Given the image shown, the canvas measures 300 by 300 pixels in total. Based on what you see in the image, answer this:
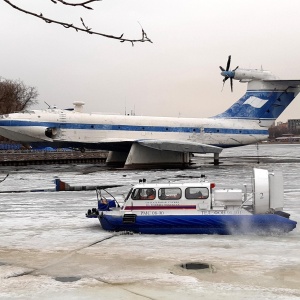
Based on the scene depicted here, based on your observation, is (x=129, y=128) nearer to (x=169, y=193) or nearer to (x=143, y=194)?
(x=143, y=194)

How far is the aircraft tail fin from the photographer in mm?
45938

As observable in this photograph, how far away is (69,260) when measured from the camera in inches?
421

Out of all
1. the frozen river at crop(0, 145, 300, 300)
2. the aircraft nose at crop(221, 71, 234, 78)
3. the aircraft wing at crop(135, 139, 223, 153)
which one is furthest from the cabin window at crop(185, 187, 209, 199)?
the aircraft nose at crop(221, 71, 234, 78)

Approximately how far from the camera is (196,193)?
1397cm

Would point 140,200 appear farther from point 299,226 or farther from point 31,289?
point 31,289

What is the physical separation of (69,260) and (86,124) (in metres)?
30.7

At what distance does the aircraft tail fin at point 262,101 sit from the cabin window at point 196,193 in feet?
107

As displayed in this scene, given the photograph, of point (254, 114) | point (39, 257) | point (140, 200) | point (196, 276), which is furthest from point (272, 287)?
point (254, 114)

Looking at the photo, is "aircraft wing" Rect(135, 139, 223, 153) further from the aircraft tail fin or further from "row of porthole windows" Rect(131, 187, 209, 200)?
"row of porthole windows" Rect(131, 187, 209, 200)

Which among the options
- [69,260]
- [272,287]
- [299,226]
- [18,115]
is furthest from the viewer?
[18,115]

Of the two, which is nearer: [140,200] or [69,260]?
[69,260]

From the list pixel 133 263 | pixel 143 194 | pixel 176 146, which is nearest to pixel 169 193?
pixel 143 194

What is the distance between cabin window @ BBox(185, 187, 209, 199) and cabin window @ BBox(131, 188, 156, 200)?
3.30 ft

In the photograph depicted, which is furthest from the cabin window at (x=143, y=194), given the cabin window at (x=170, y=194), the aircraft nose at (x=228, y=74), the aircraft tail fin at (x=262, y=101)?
the aircraft nose at (x=228, y=74)
